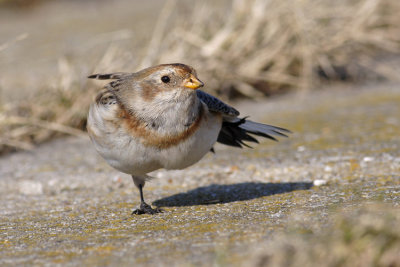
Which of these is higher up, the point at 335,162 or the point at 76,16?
the point at 76,16

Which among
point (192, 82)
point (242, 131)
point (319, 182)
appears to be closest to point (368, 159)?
point (319, 182)

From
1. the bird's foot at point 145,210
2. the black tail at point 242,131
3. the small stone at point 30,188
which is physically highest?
the black tail at point 242,131

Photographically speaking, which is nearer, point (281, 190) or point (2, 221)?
point (2, 221)

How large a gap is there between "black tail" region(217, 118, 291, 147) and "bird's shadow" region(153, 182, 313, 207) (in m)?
0.29

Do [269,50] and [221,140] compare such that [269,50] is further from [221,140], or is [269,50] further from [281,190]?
[281,190]

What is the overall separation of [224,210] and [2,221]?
120cm

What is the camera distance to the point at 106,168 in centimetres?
443

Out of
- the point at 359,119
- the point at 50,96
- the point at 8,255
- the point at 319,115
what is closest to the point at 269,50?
the point at 319,115

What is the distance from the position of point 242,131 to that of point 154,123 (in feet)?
3.05

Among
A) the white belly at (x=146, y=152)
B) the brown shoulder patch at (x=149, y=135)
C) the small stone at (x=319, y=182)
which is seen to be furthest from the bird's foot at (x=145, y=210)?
the small stone at (x=319, y=182)

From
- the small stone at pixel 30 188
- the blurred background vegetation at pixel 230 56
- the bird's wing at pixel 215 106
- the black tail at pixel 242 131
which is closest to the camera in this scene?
the bird's wing at pixel 215 106

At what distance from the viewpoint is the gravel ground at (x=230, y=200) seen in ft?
7.00

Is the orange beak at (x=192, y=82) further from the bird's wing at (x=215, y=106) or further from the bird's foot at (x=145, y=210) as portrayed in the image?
the bird's foot at (x=145, y=210)

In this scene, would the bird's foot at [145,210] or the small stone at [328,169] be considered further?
the small stone at [328,169]
